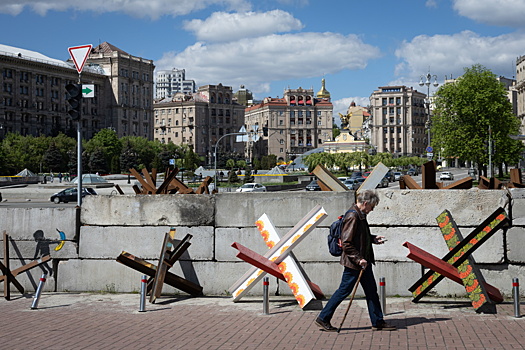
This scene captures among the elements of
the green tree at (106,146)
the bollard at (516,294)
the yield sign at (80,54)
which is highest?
the green tree at (106,146)

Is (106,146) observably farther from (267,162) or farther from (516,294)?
(516,294)

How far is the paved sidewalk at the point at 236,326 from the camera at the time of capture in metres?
7.11

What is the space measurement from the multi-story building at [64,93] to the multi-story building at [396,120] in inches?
2510

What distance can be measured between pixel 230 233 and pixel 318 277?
1542 millimetres

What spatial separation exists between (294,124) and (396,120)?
29070mm

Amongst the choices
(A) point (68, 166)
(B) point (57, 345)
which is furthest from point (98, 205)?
(A) point (68, 166)

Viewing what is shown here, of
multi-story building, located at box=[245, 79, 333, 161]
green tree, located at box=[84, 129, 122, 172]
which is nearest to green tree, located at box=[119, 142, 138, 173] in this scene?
green tree, located at box=[84, 129, 122, 172]

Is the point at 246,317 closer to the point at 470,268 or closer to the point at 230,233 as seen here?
the point at 230,233

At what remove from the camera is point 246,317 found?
8523mm

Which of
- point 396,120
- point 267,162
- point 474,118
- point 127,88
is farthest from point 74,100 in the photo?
point 396,120

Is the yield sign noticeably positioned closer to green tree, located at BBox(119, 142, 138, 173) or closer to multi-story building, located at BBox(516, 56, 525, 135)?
green tree, located at BBox(119, 142, 138, 173)

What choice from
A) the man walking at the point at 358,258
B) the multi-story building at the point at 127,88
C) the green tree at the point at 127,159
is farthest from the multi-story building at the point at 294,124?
the man walking at the point at 358,258

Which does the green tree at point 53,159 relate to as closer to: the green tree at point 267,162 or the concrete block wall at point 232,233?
the green tree at point 267,162

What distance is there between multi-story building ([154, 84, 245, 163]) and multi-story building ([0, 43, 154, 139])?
17834 mm
